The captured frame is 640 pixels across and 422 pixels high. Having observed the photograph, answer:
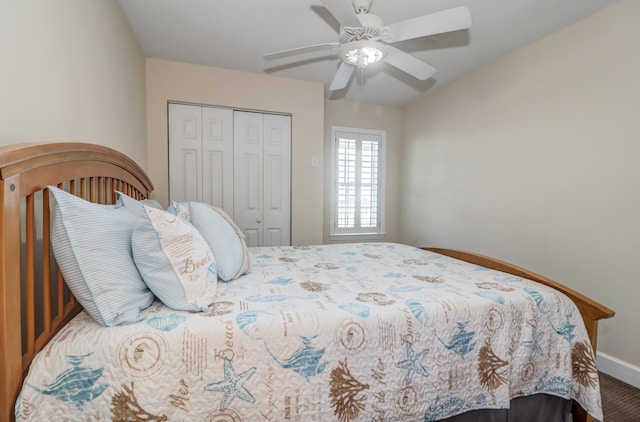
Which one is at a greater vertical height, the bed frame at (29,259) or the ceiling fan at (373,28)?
the ceiling fan at (373,28)

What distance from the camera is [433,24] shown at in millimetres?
1530

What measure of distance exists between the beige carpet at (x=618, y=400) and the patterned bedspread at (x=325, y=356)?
61 centimetres

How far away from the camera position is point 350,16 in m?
1.54

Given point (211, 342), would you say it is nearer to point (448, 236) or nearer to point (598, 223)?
point (598, 223)

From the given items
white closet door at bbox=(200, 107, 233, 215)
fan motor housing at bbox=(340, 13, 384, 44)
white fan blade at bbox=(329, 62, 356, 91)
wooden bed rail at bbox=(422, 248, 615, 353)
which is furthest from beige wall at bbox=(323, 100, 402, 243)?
wooden bed rail at bbox=(422, 248, 615, 353)

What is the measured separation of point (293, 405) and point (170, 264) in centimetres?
62

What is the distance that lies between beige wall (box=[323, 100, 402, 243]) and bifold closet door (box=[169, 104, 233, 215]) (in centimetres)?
131

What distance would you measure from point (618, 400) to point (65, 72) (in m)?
3.39

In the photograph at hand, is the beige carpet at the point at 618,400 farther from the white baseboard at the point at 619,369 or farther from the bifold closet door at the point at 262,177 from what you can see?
the bifold closet door at the point at 262,177

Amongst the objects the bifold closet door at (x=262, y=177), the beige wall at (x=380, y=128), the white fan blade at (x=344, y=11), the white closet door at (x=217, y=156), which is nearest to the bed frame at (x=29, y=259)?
the white fan blade at (x=344, y=11)

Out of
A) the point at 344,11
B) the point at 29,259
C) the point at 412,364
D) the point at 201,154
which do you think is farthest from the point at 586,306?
the point at 201,154

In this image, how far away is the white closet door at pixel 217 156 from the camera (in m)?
2.96

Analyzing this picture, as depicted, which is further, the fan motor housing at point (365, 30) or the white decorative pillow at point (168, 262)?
the fan motor housing at point (365, 30)

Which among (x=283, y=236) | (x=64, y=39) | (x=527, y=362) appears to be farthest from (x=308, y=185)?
(x=527, y=362)
